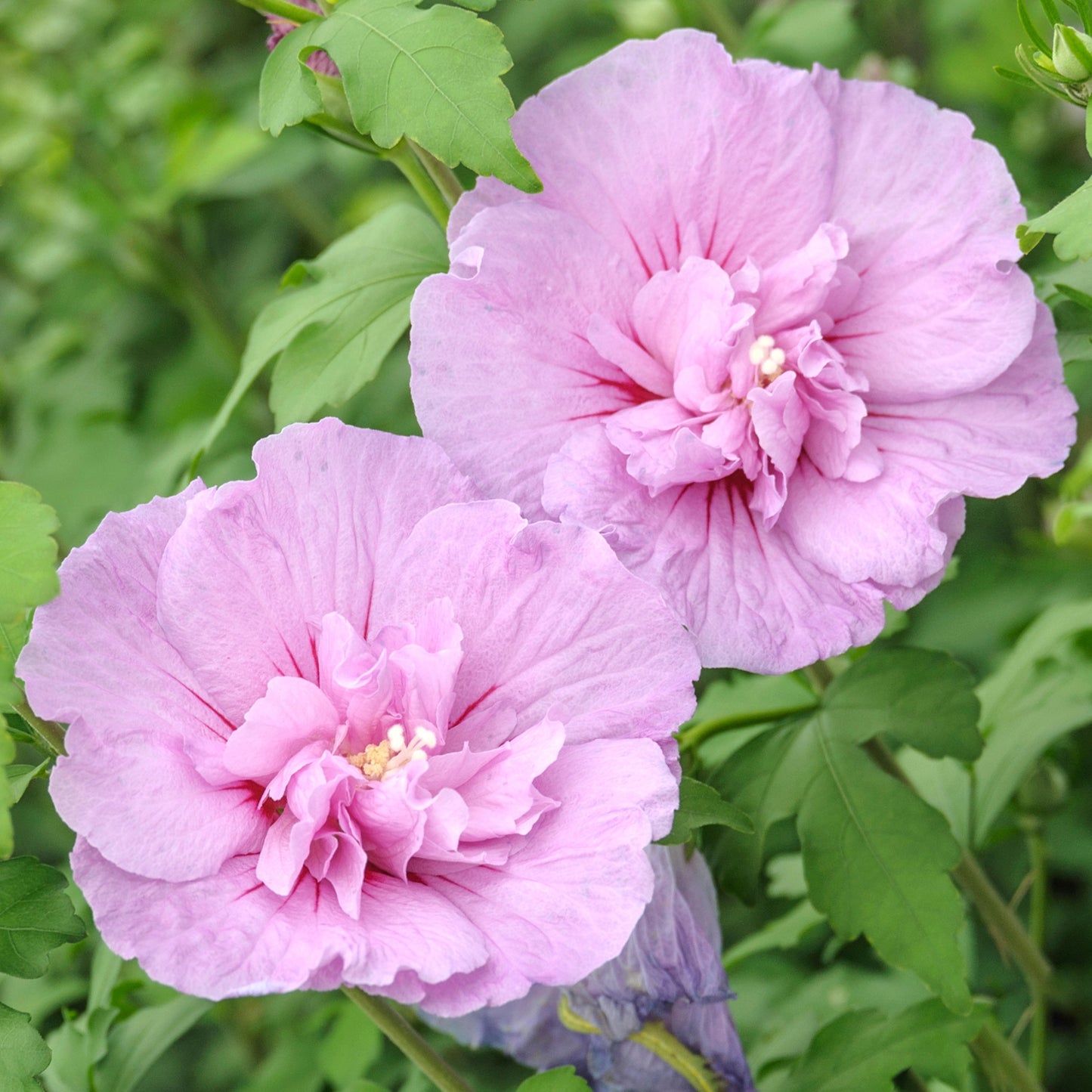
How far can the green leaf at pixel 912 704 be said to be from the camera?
1271mm

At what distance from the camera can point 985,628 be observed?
2.42 m

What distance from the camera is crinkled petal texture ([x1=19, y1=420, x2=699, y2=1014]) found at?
0.87 m

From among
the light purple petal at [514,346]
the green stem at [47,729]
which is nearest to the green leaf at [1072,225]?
the light purple petal at [514,346]

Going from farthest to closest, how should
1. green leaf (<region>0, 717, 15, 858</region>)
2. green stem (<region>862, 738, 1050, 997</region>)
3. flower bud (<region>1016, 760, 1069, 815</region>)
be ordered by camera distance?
1. flower bud (<region>1016, 760, 1069, 815</region>)
2. green stem (<region>862, 738, 1050, 997</region>)
3. green leaf (<region>0, 717, 15, 858</region>)

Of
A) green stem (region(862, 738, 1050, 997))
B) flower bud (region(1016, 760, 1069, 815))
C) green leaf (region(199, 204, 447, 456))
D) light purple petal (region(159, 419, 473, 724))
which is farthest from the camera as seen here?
flower bud (region(1016, 760, 1069, 815))

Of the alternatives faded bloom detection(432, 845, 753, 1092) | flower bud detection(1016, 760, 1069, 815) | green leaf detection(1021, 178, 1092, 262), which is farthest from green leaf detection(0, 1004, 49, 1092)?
flower bud detection(1016, 760, 1069, 815)

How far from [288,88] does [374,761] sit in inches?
20.2

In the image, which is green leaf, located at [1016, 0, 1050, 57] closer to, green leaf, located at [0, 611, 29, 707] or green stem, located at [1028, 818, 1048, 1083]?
green leaf, located at [0, 611, 29, 707]

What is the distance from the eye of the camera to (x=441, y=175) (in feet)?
4.03

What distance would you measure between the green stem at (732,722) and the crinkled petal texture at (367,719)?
1.05 feet

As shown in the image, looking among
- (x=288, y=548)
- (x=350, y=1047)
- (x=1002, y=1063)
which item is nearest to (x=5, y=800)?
(x=288, y=548)

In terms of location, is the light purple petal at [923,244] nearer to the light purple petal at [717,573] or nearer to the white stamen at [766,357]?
the white stamen at [766,357]

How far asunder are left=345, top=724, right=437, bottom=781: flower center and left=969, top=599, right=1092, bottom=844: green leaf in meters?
0.82

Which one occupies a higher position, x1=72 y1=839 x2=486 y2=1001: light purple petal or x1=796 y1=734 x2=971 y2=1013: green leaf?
x1=72 y1=839 x2=486 y2=1001: light purple petal
